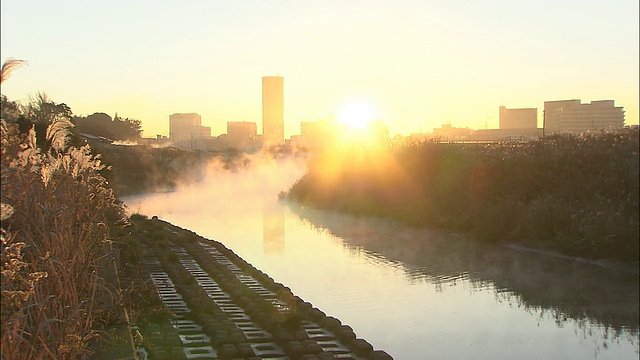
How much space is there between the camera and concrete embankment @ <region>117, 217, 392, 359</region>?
24.8 ft

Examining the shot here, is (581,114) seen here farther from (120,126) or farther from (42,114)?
(120,126)

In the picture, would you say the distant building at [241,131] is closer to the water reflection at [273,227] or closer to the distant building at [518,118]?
the distant building at [518,118]

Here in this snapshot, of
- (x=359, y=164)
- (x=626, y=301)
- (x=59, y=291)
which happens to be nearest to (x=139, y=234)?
(x=626, y=301)

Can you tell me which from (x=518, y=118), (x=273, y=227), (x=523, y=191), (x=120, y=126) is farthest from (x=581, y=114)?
(x=120, y=126)

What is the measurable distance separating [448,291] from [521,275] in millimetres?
2166

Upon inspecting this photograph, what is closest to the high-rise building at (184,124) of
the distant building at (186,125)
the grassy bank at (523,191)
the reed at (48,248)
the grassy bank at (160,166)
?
the distant building at (186,125)

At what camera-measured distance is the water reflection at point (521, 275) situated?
437 inches

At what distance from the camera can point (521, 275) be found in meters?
14.3

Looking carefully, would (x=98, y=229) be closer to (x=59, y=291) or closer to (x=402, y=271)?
(x=59, y=291)

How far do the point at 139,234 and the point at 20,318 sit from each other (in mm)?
14111

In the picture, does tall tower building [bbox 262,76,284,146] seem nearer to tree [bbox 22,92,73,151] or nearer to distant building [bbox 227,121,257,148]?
distant building [bbox 227,121,257,148]

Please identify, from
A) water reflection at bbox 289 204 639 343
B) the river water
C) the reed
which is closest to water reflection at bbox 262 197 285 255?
the river water

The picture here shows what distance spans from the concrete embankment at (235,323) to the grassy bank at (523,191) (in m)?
7.48

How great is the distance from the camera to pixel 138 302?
8945 millimetres
